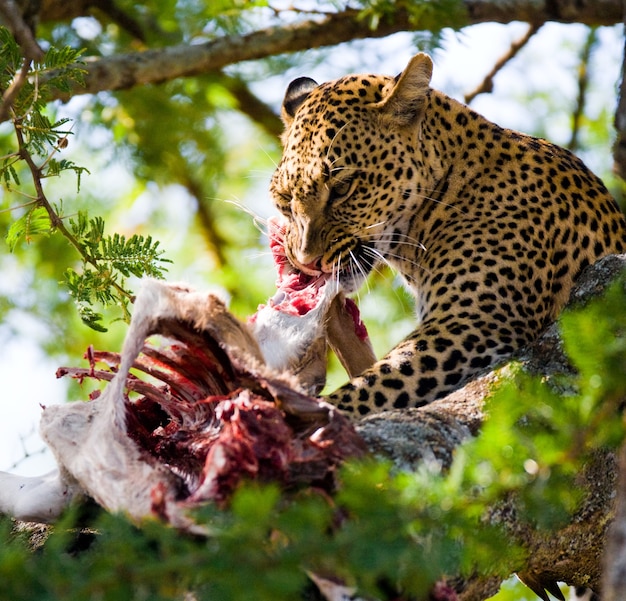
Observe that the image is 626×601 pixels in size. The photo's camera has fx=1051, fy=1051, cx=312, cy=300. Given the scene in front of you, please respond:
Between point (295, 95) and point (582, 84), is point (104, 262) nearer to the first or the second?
point (295, 95)

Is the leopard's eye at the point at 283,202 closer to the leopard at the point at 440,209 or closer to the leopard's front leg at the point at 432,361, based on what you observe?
the leopard at the point at 440,209

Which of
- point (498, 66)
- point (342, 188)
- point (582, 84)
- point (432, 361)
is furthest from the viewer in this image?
point (582, 84)

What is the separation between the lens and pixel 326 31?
29.7ft

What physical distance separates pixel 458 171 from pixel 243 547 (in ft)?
15.7

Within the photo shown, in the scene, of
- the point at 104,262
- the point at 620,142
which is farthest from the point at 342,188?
the point at 620,142

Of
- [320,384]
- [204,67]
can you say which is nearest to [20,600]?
[320,384]

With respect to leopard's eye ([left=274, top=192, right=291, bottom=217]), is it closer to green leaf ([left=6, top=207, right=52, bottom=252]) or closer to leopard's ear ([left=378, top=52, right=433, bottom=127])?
leopard's ear ([left=378, top=52, right=433, bottom=127])

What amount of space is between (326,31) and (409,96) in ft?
7.62

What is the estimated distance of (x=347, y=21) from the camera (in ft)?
29.5

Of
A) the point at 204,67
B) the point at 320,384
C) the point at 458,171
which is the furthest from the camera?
the point at 204,67

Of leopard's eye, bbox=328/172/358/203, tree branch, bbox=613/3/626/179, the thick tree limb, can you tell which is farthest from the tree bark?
the thick tree limb

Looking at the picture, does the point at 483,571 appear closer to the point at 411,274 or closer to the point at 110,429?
the point at 110,429

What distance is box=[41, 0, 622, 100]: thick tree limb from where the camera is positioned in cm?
873

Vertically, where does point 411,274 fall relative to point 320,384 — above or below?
above
